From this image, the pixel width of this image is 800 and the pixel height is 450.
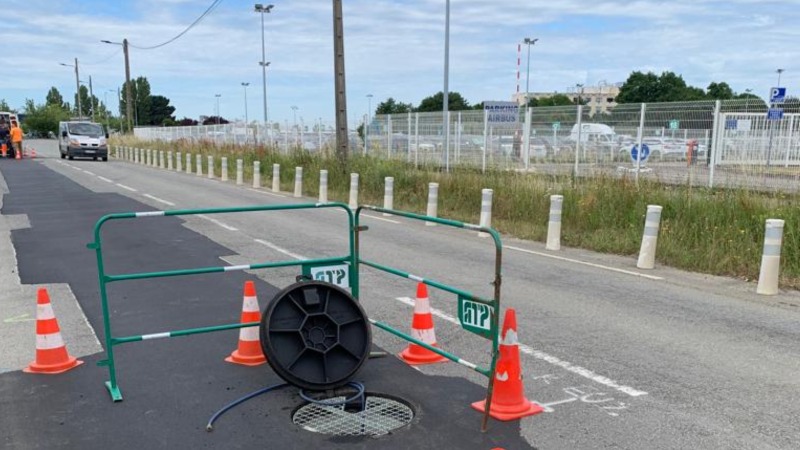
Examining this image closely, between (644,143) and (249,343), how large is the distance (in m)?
15.0

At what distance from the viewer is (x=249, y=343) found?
5.29 meters

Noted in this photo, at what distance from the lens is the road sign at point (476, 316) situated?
4.20 metres

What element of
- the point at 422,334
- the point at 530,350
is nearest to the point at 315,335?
the point at 422,334

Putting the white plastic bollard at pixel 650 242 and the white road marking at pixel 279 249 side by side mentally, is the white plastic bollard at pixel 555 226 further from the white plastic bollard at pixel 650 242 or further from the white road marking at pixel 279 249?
the white road marking at pixel 279 249

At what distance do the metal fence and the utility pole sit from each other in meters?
3.79

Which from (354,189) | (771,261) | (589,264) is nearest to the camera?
(771,261)

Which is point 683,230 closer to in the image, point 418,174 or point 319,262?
point 319,262

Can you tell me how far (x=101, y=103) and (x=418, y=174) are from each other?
513ft

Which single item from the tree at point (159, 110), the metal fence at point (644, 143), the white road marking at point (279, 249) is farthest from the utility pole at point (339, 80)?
the tree at point (159, 110)

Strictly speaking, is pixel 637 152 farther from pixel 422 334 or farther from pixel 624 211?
pixel 422 334

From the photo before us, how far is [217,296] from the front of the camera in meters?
7.20

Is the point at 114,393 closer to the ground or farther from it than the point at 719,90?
closer to the ground

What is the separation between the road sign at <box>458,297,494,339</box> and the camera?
4203 mm

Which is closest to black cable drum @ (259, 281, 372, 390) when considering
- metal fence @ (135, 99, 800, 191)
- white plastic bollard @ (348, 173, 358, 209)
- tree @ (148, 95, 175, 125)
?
metal fence @ (135, 99, 800, 191)
